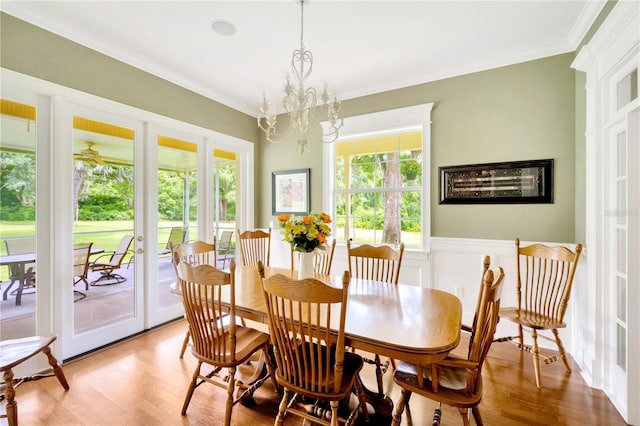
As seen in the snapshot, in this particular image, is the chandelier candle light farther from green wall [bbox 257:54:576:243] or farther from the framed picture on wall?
the framed picture on wall

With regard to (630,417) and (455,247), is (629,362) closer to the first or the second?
(630,417)

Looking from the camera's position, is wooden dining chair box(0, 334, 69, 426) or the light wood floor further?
the light wood floor

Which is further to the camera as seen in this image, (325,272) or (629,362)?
(325,272)

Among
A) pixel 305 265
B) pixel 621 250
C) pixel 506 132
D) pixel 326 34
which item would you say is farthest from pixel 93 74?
pixel 621 250

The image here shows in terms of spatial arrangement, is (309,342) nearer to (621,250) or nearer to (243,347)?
(243,347)

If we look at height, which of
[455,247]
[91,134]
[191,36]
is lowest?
[455,247]

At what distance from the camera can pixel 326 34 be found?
249 cm

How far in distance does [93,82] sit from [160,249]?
174 cm

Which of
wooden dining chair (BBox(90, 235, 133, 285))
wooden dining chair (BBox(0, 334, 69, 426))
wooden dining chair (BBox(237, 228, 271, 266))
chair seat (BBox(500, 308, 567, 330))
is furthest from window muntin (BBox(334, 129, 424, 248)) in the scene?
wooden dining chair (BBox(0, 334, 69, 426))

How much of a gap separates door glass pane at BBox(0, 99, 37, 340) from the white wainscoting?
3.51m

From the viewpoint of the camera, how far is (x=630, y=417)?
69.8 inches

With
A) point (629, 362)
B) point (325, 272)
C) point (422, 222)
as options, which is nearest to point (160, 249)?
point (325, 272)

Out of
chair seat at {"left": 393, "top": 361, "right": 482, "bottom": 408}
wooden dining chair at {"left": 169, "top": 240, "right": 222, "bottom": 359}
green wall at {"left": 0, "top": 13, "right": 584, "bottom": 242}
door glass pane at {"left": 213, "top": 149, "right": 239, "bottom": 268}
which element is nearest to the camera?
chair seat at {"left": 393, "top": 361, "right": 482, "bottom": 408}

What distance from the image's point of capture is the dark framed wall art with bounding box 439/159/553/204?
8.95 feet
